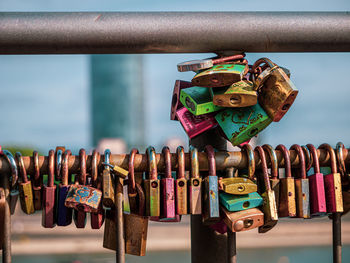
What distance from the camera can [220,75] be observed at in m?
1.16

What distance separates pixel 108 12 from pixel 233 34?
31 centimetres

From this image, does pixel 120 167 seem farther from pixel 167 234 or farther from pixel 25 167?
pixel 167 234

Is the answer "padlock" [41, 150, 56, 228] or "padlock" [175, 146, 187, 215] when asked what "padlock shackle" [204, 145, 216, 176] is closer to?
"padlock" [175, 146, 187, 215]

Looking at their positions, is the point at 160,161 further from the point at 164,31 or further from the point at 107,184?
the point at 164,31

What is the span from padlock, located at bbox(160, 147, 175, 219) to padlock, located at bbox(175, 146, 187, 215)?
2 centimetres

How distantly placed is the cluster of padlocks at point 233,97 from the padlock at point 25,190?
1.42 ft

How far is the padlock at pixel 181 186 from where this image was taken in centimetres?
119

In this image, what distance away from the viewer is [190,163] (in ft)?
3.97

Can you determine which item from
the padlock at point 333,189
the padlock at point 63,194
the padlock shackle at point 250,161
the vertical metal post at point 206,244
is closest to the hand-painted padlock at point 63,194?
the padlock at point 63,194

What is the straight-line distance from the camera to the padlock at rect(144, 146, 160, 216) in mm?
1188

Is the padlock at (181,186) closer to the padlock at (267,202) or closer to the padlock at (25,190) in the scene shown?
the padlock at (267,202)

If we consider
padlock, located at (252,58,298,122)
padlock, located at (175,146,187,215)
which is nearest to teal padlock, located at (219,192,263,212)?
padlock, located at (175,146,187,215)

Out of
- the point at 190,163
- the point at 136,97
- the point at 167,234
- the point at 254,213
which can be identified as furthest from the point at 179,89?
the point at 136,97

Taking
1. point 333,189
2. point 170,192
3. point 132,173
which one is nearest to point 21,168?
point 132,173
